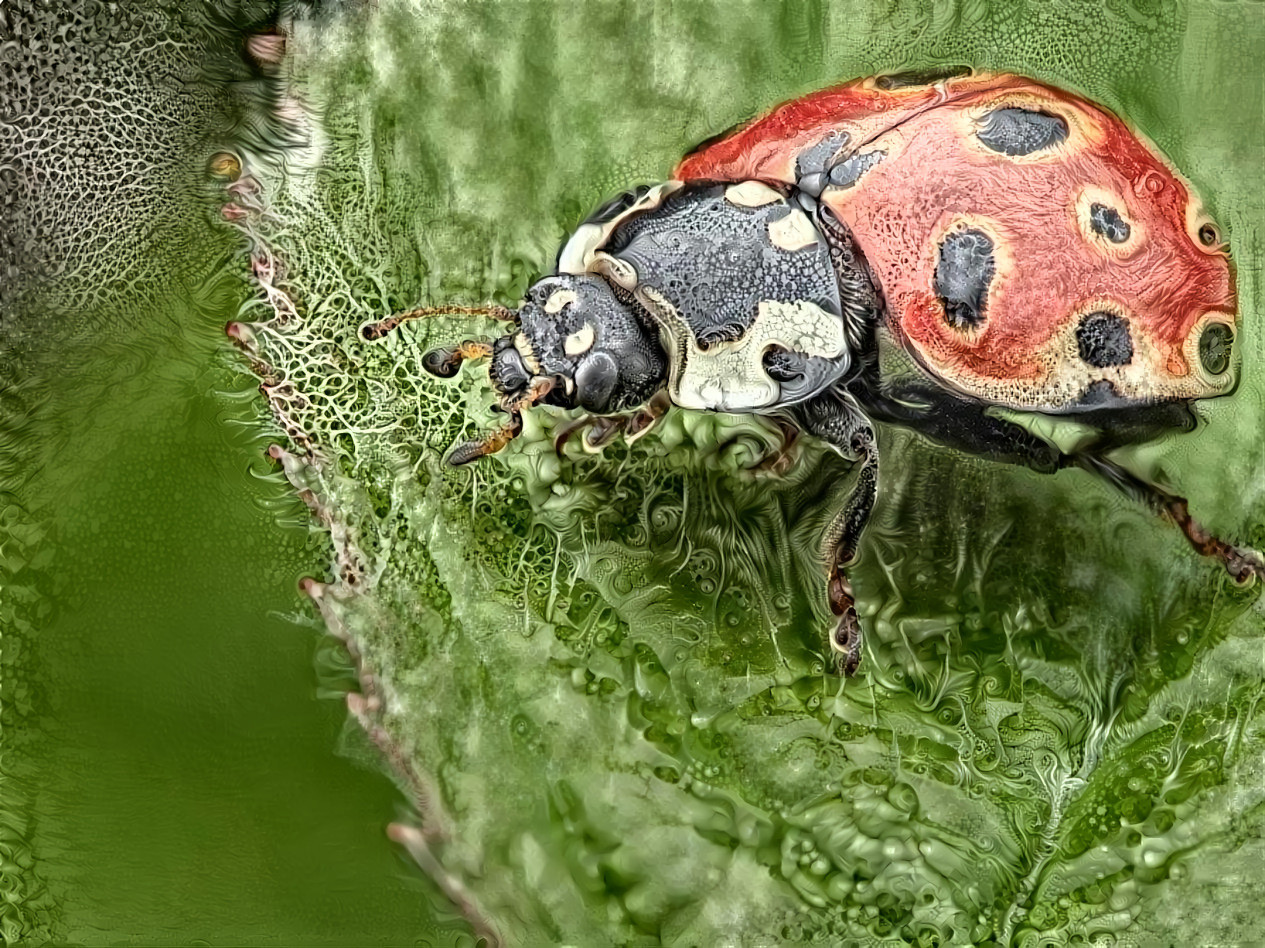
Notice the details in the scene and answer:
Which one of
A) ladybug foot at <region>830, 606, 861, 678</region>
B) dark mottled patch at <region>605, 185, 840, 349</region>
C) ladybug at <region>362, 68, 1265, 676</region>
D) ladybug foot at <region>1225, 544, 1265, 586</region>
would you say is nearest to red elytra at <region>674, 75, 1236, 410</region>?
ladybug at <region>362, 68, 1265, 676</region>

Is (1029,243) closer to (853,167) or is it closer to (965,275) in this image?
(965,275)

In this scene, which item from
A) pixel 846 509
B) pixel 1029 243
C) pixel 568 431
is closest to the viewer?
pixel 1029 243

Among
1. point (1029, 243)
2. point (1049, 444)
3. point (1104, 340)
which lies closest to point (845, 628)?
point (1049, 444)

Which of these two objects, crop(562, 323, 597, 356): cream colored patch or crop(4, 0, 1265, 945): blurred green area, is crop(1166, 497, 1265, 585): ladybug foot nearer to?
crop(4, 0, 1265, 945): blurred green area

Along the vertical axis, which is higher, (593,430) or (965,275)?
(965,275)

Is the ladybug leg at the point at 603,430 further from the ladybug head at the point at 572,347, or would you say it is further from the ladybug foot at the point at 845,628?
the ladybug foot at the point at 845,628

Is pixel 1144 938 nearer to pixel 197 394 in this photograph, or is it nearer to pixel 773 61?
pixel 773 61

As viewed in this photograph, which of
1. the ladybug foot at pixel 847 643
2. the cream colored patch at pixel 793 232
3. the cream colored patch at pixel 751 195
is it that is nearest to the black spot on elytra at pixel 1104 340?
the cream colored patch at pixel 793 232

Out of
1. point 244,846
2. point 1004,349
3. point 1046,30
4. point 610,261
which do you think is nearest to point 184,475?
point 244,846
